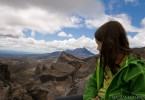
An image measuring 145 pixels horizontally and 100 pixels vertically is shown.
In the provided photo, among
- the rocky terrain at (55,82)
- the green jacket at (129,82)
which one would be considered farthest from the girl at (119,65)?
the rocky terrain at (55,82)

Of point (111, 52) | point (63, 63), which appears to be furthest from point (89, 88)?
point (63, 63)

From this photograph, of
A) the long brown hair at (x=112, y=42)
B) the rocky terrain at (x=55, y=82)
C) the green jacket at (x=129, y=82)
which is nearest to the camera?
the green jacket at (x=129, y=82)

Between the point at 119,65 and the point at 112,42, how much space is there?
478 millimetres

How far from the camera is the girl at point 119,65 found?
5293 mm

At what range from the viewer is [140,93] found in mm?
5230

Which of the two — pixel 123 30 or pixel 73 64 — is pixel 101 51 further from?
pixel 73 64

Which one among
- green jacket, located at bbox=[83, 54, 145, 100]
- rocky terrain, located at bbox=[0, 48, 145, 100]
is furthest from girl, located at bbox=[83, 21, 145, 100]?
rocky terrain, located at bbox=[0, 48, 145, 100]

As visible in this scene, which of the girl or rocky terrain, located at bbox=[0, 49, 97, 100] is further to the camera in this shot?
rocky terrain, located at bbox=[0, 49, 97, 100]

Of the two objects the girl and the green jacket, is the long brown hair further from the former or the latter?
the green jacket

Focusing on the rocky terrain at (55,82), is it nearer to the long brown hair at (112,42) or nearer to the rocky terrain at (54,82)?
the rocky terrain at (54,82)

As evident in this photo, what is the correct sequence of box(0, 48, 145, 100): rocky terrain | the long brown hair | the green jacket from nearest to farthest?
the green jacket
the long brown hair
box(0, 48, 145, 100): rocky terrain

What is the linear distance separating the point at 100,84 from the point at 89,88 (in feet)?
1.28

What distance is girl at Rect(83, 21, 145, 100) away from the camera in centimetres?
529

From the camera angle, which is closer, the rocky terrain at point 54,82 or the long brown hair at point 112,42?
the long brown hair at point 112,42
